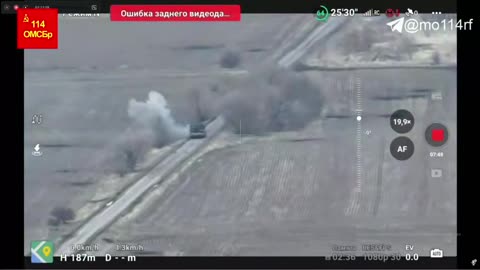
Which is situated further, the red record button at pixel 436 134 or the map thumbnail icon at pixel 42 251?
the map thumbnail icon at pixel 42 251

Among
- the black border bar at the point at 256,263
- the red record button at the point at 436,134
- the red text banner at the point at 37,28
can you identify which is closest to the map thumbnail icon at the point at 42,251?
the black border bar at the point at 256,263

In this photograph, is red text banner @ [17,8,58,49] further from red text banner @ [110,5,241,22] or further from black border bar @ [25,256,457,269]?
black border bar @ [25,256,457,269]

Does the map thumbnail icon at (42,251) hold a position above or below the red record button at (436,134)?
below

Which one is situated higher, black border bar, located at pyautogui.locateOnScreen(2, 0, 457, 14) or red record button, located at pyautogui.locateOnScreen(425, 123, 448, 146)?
black border bar, located at pyautogui.locateOnScreen(2, 0, 457, 14)

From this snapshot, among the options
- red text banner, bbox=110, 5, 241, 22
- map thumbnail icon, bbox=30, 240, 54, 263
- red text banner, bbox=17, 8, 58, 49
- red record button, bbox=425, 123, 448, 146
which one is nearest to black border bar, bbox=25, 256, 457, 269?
map thumbnail icon, bbox=30, 240, 54, 263

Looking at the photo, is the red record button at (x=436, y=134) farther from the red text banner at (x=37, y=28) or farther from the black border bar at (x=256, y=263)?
the red text banner at (x=37, y=28)

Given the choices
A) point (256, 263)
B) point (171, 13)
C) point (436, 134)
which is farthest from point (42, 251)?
point (436, 134)

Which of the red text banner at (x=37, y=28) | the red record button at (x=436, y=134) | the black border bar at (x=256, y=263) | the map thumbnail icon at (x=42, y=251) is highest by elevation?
the red text banner at (x=37, y=28)

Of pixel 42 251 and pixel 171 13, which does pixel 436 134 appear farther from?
pixel 42 251
